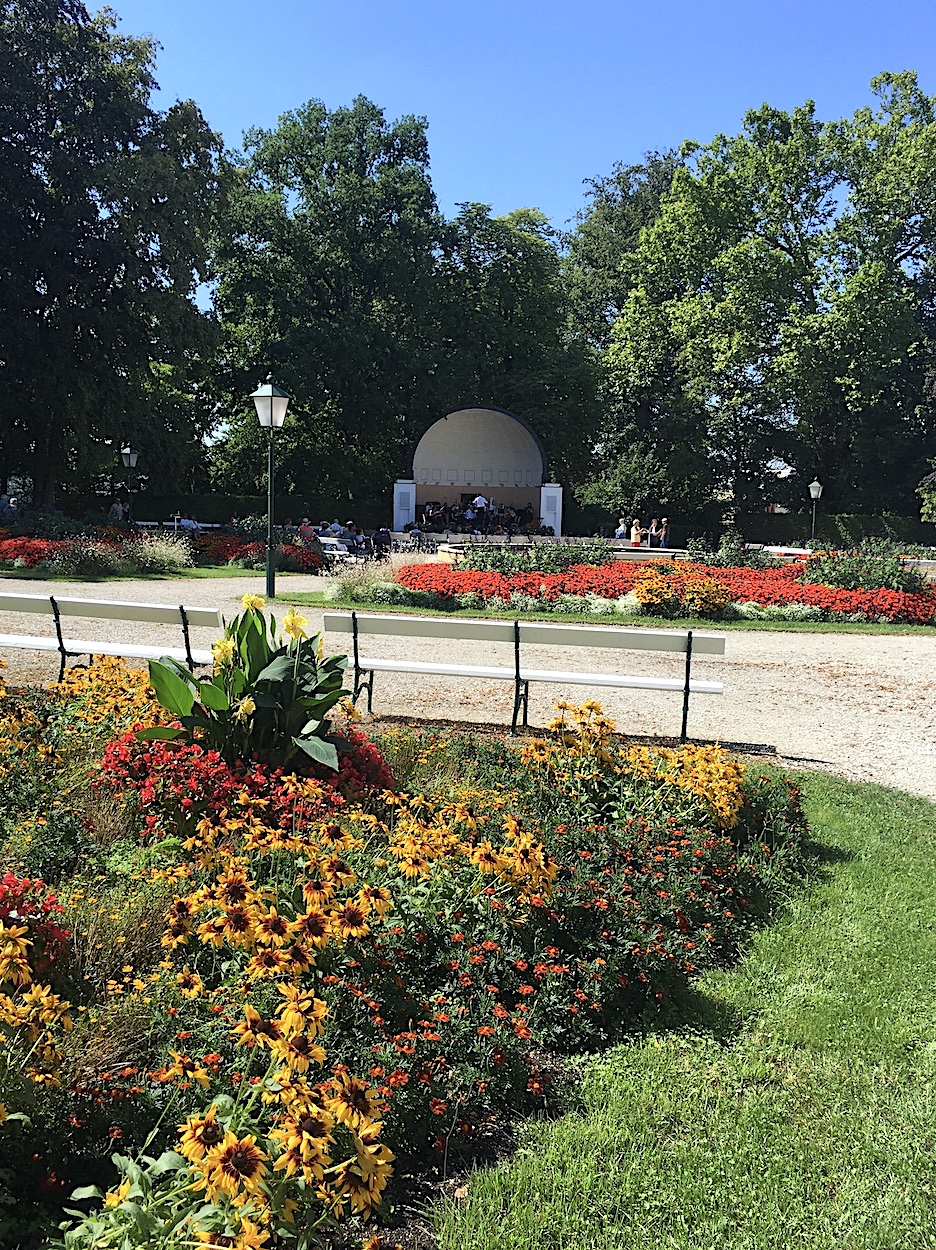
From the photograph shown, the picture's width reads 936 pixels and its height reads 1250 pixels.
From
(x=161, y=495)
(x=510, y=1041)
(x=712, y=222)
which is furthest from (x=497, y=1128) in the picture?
(x=712, y=222)

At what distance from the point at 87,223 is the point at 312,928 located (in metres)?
30.7

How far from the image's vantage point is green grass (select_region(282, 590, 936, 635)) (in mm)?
15836

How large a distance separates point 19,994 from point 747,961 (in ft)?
9.33

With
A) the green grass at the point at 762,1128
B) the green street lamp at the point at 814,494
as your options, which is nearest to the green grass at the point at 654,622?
the green grass at the point at 762,1128

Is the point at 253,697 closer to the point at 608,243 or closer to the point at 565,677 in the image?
the point at 565,677

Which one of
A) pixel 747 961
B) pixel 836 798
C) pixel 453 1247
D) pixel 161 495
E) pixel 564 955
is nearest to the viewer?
pixel 453 1247

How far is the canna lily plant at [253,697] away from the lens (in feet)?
16.8

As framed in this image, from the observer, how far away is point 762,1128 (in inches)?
123

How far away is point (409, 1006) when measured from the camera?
10.8ft

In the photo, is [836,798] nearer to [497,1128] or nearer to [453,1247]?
[497,1128]

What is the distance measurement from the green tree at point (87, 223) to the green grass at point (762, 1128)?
27.9 meters

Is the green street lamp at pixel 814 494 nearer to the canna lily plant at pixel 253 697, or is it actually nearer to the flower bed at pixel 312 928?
the flower bed at pixel 312 928

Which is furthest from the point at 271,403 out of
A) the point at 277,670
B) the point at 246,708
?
the point at 246,708

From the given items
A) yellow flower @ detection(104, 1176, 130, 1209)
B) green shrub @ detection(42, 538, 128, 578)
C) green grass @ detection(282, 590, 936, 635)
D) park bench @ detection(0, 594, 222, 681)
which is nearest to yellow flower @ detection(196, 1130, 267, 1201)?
yellow flower @ detection(104, 1176, 130, 1209)
